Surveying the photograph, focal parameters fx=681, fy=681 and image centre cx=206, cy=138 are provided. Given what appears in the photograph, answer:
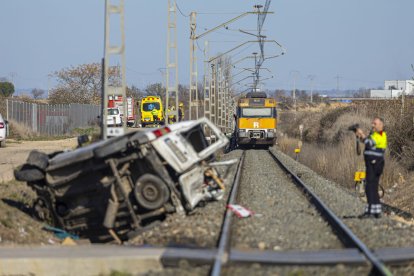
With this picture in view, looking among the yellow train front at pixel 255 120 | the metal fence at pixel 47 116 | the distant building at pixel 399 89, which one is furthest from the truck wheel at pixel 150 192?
the metal fence at pixel 47 116

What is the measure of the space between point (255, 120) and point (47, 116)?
16.6 meters

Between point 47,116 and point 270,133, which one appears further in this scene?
point 47,116

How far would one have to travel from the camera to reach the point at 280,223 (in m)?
12.3

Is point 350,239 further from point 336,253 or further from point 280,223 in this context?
point 280,223

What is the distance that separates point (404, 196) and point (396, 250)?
12.5 meters

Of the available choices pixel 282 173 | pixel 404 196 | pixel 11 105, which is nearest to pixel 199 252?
pixel 404 196

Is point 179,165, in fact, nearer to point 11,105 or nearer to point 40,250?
point 40,250

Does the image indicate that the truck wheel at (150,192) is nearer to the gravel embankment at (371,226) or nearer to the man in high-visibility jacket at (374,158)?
the gravel embankment at (371,226)

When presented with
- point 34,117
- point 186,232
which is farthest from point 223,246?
point 34,117

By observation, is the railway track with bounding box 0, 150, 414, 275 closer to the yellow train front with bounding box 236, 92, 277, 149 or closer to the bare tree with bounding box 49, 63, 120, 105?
the yellow train front with bounding box 236, 92, 277, 149

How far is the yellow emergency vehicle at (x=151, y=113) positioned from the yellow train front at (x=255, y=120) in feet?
83.7

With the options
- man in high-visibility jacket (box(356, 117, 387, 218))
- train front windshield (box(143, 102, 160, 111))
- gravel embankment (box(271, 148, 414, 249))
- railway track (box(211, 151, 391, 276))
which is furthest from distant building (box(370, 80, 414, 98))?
Result: train front windshield (box(143, 102, 160, 111))

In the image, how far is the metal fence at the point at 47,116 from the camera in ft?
151

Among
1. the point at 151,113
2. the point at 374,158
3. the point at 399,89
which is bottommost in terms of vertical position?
the point at 374,158
